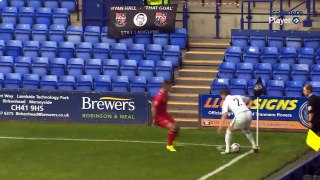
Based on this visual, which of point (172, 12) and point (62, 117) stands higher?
point (172, 12)

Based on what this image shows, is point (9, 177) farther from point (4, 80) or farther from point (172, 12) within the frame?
point (172, 12)

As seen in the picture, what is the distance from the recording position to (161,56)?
35594 mm

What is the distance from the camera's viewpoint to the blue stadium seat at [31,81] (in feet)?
115

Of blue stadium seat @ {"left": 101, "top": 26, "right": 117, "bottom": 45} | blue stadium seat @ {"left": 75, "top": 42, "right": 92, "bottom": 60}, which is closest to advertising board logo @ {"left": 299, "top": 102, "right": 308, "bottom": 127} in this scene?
blue stadium seat @ {"left": 101, "top": 26, "right": 117, "bottom": 45}

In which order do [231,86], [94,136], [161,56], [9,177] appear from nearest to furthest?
[9,177], [94,136], [231,86], [161,56]

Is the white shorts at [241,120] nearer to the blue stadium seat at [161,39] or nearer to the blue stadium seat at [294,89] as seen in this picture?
the blue stadium seat at [294,89]

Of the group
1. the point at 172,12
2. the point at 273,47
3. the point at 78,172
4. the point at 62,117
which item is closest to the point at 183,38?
the point at 172,12

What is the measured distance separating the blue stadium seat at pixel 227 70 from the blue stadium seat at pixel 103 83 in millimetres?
4139

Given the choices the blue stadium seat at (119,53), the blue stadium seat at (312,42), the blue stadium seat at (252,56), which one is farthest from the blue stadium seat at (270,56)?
the blue stadium seat at (119,53)

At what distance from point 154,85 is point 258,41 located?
4457 millimetres

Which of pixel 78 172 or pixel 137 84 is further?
pixel 137 84

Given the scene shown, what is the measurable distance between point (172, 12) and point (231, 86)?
512 cm

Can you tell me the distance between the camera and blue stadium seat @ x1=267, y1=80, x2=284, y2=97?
32.6 m
